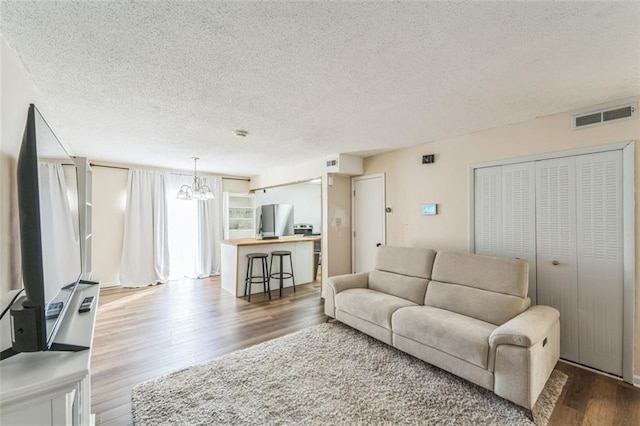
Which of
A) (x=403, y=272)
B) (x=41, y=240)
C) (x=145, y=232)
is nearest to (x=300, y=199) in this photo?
(x=145, y=232)

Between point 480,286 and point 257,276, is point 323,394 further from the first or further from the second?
point 257,276

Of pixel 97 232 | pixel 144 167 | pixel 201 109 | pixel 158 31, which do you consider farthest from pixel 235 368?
pixel 144 167

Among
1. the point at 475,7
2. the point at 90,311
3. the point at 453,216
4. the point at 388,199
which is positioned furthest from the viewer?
the point at 388,199

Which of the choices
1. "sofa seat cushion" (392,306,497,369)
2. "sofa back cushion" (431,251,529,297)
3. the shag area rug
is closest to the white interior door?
"sofa back cushion" (431,251,529,297)

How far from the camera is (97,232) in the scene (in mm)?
5164

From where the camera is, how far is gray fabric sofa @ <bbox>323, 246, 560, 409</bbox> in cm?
198

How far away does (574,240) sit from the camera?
2629mm

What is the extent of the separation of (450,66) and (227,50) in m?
1.44

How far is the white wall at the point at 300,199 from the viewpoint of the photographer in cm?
782

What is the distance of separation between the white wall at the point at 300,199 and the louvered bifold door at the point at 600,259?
20.2 ft

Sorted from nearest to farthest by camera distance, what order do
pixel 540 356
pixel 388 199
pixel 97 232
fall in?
pixel 540 356
pixel 388 199
pixel 97 232

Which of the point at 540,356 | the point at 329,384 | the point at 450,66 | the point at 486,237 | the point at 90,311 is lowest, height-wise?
the point at 329,384

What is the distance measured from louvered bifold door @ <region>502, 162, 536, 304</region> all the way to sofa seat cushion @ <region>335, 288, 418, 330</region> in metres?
1.25

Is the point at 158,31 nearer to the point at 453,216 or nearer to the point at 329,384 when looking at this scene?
the point at 329,384
